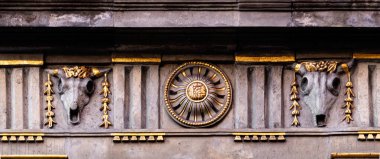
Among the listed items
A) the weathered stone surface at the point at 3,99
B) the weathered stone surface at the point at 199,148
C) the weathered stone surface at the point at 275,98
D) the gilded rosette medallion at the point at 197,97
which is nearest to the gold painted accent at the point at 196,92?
the gilded rosette medallion at the point at 197,97

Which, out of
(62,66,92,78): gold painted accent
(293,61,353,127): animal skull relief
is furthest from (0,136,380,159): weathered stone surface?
(62,66,92,78): gold painted accent

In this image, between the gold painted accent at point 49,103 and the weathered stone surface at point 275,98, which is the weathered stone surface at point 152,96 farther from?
the weathered stone surface at point 275,98

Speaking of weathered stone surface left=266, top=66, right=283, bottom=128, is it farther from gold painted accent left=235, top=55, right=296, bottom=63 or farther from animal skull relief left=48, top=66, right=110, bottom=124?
animal skull relief left=48, top=66, right=110, bottom=124

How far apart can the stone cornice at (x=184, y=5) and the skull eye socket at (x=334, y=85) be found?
82 cm

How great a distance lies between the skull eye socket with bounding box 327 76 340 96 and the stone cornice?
817mm

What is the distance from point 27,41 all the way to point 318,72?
3298 millimetres

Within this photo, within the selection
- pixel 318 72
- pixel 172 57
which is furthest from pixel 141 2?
pixel 318 72

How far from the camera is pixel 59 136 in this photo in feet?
74.1

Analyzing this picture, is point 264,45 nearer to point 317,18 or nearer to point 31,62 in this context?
point 317,18

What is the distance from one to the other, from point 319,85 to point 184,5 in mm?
1775

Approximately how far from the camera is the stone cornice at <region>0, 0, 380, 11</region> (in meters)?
22.5

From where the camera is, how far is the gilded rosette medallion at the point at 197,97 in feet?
74.4

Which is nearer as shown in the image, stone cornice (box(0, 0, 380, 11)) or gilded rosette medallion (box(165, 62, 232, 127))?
stone cornice (box(0, 0, 380, 11))

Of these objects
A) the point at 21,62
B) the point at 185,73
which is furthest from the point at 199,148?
the point at 21,62
